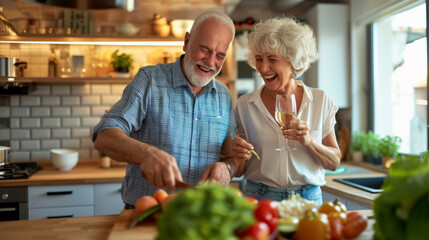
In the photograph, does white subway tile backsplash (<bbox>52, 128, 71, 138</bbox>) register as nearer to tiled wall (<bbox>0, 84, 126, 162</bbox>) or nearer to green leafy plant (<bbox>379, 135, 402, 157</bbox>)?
tiled wall (<bbox>0, 84, 126, 162</bbox>)

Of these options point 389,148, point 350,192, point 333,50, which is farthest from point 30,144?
point 389,148

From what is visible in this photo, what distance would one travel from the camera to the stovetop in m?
3.09

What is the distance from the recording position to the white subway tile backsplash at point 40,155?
3.79 m

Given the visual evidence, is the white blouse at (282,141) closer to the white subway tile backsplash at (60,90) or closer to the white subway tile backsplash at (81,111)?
the white subway tile backsplash at (81,111)

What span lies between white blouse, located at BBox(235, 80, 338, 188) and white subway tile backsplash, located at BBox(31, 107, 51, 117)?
2395 mm

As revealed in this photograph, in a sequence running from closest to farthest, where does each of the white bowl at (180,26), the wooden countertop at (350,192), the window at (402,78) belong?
1. the wooden countertop at (350,192)
2. the window at (402,78)
3. the white bowl at (180,26)

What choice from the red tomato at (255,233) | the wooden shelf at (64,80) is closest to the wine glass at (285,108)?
the red tomato at (255,233)

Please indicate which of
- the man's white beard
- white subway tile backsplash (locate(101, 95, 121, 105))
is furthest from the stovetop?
the man's white beard

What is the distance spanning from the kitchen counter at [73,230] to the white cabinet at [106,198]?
5.38 feet

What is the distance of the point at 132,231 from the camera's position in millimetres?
1318

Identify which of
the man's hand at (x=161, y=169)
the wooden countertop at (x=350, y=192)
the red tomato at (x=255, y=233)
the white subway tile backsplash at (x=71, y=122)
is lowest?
the wooden countertop at (x=350, y=192)

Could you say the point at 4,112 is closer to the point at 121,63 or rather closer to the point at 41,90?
the point at 41,90

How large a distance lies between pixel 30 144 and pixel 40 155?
134 mm

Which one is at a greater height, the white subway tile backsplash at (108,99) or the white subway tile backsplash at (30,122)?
A: the white subway tile backsplash at (108,99)
